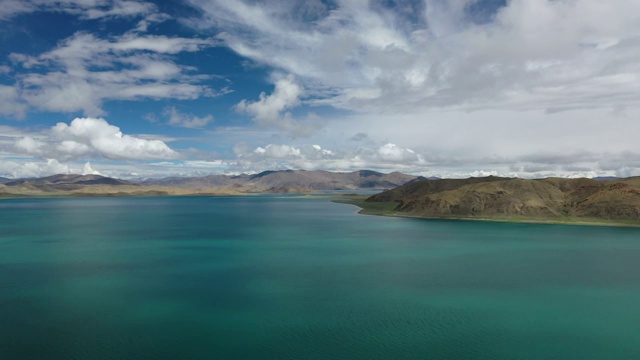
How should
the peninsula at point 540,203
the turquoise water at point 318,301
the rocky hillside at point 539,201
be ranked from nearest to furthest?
the turquoise water at point 318,301
the peninsula at point 540,203
the rocky hillside at point 539,201

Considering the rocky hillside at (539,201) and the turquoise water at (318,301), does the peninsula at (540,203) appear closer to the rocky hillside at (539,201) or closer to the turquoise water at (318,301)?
the rocky hillside at (539,201)

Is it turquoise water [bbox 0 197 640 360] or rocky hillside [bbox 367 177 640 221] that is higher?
rocky hillside [bbox 367 177 640 221]

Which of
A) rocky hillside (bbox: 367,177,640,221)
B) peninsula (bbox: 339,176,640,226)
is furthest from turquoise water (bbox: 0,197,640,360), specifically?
rocky hillside (bbox: 367,177,640,221)

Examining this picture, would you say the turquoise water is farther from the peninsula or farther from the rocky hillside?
the rocky hillside

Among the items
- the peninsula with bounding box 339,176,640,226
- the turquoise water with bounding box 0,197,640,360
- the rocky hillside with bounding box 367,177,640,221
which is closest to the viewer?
the turquoise water with bounding box 0,197,640,360

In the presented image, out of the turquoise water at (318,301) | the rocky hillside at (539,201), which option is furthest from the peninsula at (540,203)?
the turquoise water at (318,301)

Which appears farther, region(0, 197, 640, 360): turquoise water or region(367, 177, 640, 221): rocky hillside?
region(367, 177, 640, 221): rocky hillside

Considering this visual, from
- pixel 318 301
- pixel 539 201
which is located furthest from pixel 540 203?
pixel 318 301
